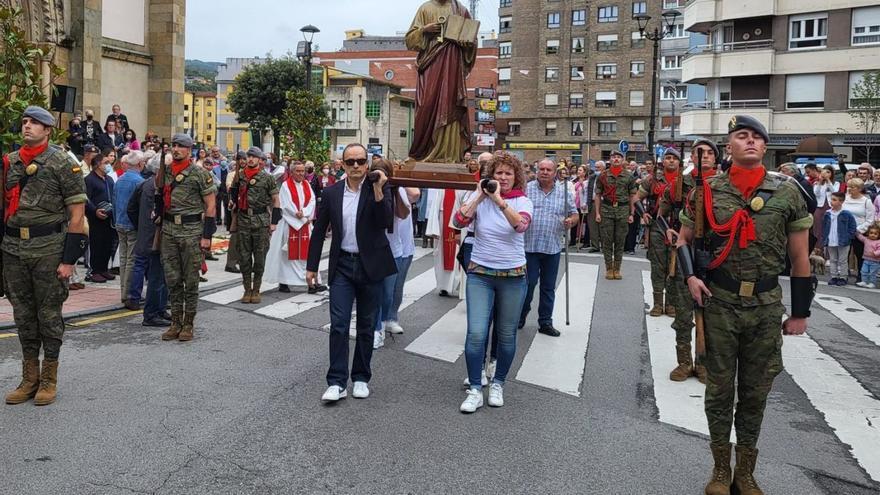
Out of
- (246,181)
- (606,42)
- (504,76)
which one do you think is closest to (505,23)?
(504,76)

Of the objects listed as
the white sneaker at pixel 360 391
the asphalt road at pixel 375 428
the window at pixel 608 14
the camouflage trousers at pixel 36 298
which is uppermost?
the window at pixel 608 14

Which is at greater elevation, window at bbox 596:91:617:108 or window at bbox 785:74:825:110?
window at bbox 596:91:617:108

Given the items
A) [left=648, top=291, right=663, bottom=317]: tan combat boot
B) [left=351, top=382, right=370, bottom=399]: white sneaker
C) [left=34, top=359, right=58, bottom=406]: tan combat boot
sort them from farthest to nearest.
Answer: [left=648, top=291, right=663, bottom=317]: tan combat boot, [left=351, top=382, right=370, bottom=399]: white sneaker, [left=34, top=359, right=58, bottom=406]: tan combat boot

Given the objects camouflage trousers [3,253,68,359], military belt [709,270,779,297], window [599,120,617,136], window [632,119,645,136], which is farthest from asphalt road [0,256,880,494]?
window [599,120,617,136]

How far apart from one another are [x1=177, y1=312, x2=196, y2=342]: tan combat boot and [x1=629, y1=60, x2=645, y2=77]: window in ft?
220

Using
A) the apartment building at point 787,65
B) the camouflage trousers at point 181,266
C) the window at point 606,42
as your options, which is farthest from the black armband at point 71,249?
the window at point 606,42

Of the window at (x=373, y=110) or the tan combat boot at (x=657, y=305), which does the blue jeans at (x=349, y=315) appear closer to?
the tan combat boot at (x=657, y=305)

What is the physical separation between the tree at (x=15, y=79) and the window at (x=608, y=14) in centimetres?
6885

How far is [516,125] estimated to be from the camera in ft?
254

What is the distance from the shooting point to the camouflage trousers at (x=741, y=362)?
469 centimetres

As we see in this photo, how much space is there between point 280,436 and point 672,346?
15.9ft

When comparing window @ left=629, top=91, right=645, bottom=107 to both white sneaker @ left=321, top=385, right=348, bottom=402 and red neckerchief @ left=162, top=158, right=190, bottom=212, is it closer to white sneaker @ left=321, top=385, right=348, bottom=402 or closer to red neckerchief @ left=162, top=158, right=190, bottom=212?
red neckerchief @ left=162, top=158, right=190, bottom=212

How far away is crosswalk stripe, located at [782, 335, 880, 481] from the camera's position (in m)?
5.65

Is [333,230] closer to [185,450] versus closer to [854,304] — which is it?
[185,450]
